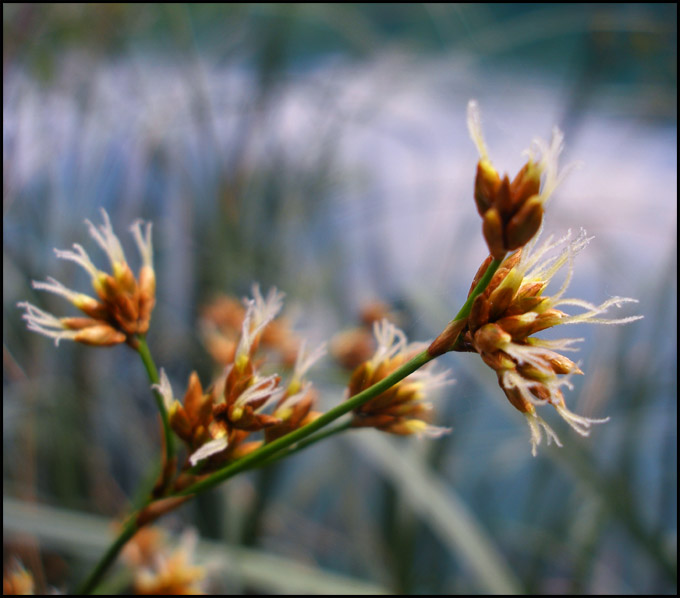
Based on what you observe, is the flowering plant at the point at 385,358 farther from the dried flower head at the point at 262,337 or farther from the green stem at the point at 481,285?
the dried flower head at the point at 262,337

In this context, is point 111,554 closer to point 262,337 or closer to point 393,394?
point 393,394

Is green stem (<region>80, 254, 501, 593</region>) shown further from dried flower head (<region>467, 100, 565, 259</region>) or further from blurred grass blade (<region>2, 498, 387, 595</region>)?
blurred grass blade (<region>2, 498, 387, 595</region>)

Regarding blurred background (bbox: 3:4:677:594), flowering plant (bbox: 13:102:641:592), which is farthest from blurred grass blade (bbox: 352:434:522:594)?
flowering plant (bbox: 13:102:641:592)

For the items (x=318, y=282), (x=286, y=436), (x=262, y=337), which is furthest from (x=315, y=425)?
(x=318, y=282)

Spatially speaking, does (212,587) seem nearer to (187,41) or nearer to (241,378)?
(241,378)

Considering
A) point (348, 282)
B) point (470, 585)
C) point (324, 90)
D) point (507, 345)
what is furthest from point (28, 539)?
point (324, 90)

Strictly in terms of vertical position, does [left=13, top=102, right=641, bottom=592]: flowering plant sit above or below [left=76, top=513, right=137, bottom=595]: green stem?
above
